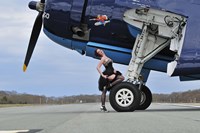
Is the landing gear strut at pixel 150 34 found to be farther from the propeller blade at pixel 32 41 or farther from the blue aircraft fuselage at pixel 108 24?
the propeller blade at pixel 32 41

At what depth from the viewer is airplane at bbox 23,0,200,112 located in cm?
1179

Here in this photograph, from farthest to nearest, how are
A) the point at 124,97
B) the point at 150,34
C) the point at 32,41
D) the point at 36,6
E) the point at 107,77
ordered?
the point at 32,41
the point at 36,6
the point at 150,34
the point at 107,77
the point at 124,97

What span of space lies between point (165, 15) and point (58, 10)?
10.8ft

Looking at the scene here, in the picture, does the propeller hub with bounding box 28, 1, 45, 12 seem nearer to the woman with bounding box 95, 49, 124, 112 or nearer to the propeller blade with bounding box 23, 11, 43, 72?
the propeller blade with bounding box 23, 11, 43, 72

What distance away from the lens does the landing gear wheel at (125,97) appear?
→ 1119 cm

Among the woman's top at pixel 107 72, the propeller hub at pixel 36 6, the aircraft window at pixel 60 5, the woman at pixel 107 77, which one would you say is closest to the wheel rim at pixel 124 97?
the woman at pixel 107 77

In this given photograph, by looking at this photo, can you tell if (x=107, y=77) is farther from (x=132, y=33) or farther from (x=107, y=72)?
(x=132, y=33)

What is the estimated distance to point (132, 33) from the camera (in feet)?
41.4

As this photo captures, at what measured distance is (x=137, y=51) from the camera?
12.2m

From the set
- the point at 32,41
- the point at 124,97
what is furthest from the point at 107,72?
the point at 32,41

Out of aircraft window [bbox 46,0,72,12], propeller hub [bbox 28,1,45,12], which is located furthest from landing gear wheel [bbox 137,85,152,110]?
propeller hub [bbox 28,1,45,12]

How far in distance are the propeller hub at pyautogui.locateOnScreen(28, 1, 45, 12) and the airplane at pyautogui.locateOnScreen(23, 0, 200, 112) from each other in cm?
42

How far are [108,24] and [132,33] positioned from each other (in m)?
0.77

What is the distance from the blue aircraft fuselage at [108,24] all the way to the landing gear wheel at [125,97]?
5.99ft
